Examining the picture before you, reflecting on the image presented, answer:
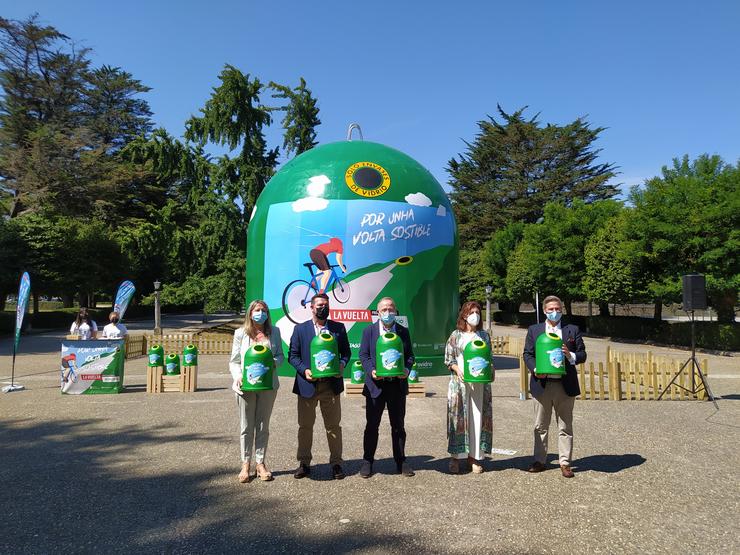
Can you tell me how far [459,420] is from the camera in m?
6.14

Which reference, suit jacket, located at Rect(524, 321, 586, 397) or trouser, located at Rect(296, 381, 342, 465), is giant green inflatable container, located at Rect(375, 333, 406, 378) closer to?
trouser, located at Rect(296, 381, 342, 465)

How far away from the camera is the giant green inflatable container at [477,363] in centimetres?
593

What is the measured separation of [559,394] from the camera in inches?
239

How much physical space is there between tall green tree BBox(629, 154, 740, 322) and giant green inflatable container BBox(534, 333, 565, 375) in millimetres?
19932

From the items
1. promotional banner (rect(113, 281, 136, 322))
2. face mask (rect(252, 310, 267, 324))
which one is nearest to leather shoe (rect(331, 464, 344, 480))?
face mask (rect(252, 310, 267, 324))

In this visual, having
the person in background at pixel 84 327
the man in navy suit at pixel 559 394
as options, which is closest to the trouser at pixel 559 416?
the man in navy suit at pixel 559 394

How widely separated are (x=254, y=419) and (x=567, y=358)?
11.7 ft

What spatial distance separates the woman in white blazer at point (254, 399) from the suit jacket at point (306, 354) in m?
0.20

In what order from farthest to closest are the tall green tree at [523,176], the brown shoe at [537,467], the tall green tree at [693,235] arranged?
the tall green tree at [523,176], the tall green tree at [693,235], the brown shoe at [537,467]

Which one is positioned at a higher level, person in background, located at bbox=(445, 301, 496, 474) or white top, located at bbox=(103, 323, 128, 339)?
white top, located at bbox=(103, 323, 128, 339)

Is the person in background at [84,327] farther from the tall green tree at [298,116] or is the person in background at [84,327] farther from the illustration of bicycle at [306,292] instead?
the tall green tree at [298,116]

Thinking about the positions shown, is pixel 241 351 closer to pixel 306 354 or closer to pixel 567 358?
pixel 306 354

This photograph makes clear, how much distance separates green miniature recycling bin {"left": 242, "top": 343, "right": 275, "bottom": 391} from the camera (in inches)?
219

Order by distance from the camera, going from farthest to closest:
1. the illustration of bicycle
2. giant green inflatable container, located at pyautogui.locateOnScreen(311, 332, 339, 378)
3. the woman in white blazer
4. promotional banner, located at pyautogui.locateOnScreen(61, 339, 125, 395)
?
the illustration of bicycle < promotional banner, located at pyautogui.locateOnScreen(61, 339, 125, 395) < the woman in white blazer < giant green inflatable container, located at pyautogui.locateOnScreen(311, 332, 339, 378)
